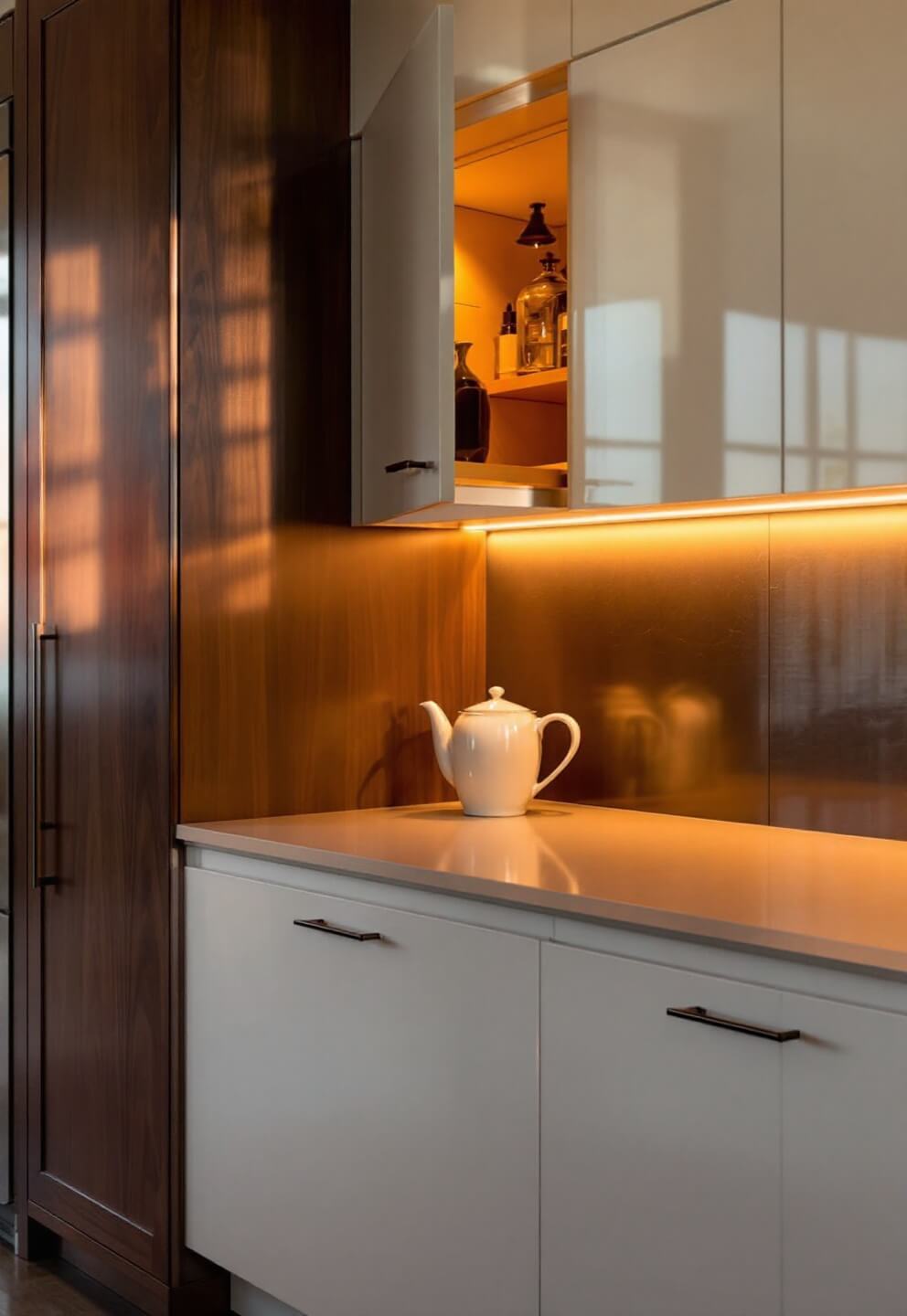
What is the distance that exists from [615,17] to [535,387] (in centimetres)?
67

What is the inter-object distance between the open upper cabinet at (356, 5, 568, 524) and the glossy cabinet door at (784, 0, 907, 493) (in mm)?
509

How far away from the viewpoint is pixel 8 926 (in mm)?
2859

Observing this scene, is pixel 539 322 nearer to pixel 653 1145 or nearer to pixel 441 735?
pixel 441 735

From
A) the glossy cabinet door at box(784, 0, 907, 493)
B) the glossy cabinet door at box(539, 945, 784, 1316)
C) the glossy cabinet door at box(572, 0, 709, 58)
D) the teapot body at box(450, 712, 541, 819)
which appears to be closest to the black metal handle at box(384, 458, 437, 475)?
the teapot body at box(450, 712, 541, 819)

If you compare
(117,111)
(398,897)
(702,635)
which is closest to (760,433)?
(702,635)

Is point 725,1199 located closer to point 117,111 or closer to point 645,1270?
point 645,1270

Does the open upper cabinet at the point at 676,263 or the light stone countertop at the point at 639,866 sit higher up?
the open upper cabinet at the point at 676,263

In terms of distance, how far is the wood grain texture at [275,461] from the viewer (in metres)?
2.46

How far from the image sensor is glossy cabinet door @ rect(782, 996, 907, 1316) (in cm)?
139

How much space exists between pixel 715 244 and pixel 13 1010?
1.94 m

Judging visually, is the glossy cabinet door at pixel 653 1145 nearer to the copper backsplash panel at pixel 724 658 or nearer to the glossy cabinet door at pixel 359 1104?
the glossy cabinet door at pixel 359 1104

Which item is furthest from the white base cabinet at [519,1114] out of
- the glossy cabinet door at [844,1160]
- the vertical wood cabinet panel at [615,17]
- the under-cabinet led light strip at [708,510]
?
the vertical wood cabinet panel at [615,17]

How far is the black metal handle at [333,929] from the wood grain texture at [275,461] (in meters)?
0.36

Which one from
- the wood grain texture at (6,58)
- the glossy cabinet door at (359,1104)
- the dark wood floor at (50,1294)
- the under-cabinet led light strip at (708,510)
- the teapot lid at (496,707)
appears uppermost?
the wood grain texture at (6,58)
